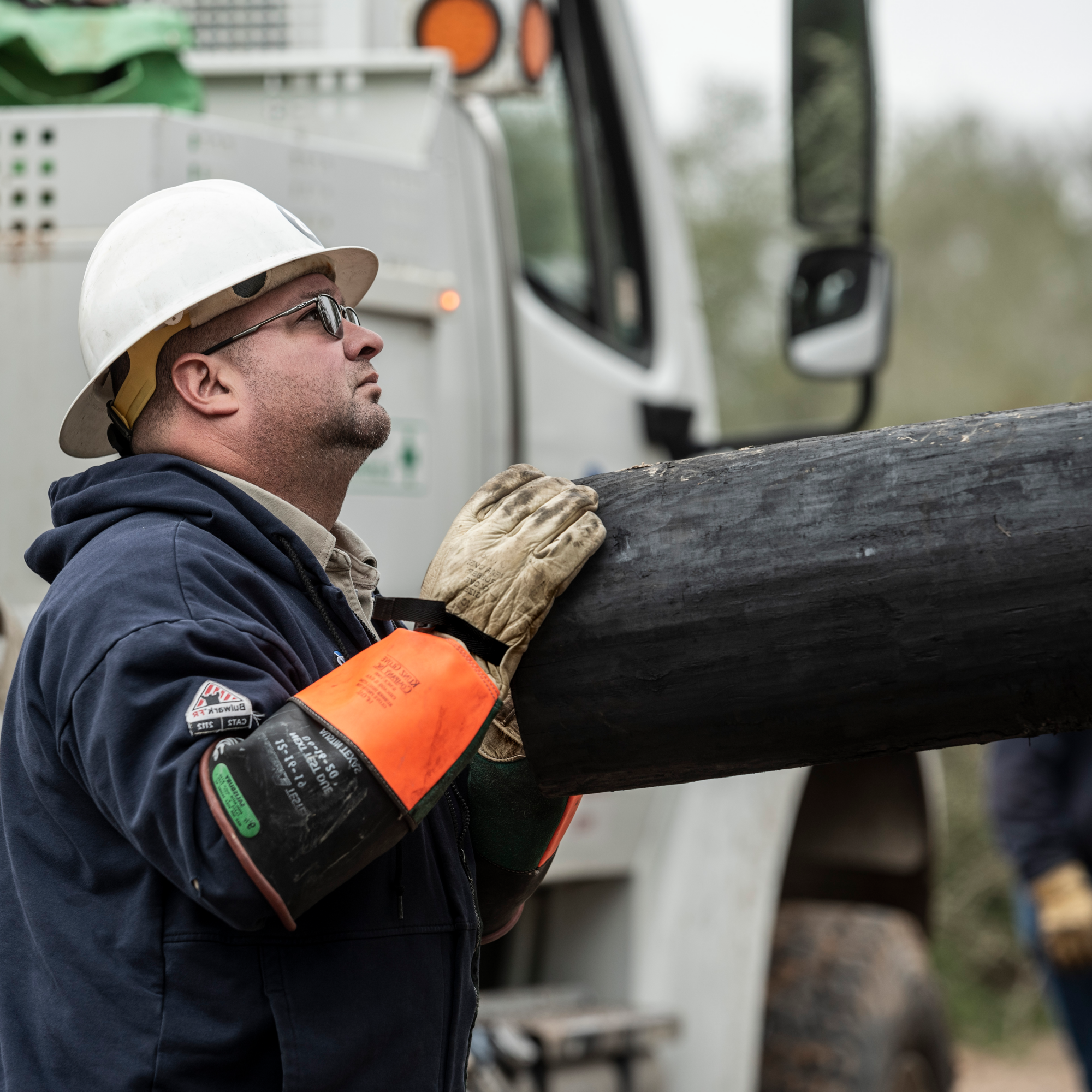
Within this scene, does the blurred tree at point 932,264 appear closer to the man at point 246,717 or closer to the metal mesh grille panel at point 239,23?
the metal mesh grille panel at point 239,23

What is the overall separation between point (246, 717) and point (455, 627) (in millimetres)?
325

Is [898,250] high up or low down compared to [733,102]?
down

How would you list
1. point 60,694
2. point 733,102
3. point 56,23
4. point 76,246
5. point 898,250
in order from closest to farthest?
point 60,694 < point 76,246 < point 56,23 < point 733,102 < point 898,250

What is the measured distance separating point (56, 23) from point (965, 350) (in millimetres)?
14745

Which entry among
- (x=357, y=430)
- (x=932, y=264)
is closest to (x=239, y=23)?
(x=357, y=430)

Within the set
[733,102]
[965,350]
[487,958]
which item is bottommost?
[965,350]

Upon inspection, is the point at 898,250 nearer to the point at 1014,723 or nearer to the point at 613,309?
the point at 613,309

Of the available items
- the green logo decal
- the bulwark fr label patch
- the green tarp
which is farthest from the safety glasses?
the green tarp

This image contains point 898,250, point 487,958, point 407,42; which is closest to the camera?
point 407,42

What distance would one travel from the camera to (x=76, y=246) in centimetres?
235

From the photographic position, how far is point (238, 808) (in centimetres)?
137

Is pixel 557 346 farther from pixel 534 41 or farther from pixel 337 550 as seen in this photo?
pixel 337 550

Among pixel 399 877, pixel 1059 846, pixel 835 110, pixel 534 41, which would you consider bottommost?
pixel 1059 846

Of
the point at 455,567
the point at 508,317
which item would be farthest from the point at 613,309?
the point at 455,567
